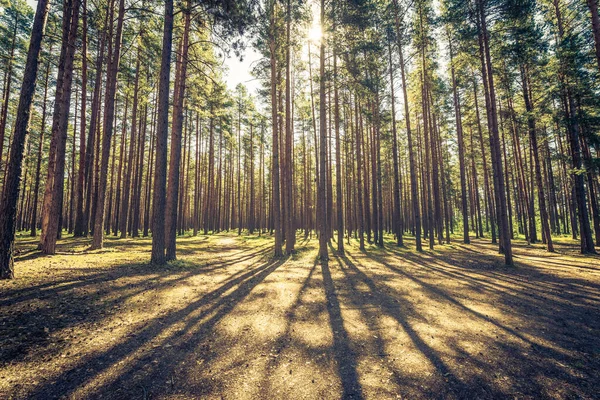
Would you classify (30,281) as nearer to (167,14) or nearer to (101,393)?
(101,393)

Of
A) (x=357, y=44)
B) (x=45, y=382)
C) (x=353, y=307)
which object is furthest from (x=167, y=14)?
(x=353, y=307)

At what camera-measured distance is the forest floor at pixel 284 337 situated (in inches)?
123

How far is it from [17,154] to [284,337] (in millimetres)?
8359

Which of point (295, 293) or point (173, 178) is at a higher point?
point (173, 178)

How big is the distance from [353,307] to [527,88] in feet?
70.5

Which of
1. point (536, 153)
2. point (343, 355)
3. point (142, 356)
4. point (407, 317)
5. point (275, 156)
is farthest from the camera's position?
point (536, 153)

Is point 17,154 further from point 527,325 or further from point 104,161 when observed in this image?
point 527,325

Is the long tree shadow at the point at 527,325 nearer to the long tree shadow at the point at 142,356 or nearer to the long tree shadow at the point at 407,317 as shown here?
the long tree shadow at the point at 407,317

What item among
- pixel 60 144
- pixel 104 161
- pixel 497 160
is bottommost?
pixel 497 160

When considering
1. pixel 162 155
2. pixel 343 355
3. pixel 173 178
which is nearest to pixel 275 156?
pixel 173 178

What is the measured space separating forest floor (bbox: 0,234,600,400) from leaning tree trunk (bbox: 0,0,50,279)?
0.76 meters

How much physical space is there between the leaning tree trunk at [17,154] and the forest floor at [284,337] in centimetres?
76

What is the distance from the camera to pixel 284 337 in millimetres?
4516

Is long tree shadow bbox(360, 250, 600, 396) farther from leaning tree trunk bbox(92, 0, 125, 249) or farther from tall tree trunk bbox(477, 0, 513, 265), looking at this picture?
leaning tree trunk bbox(92, 0, 125, 249)
